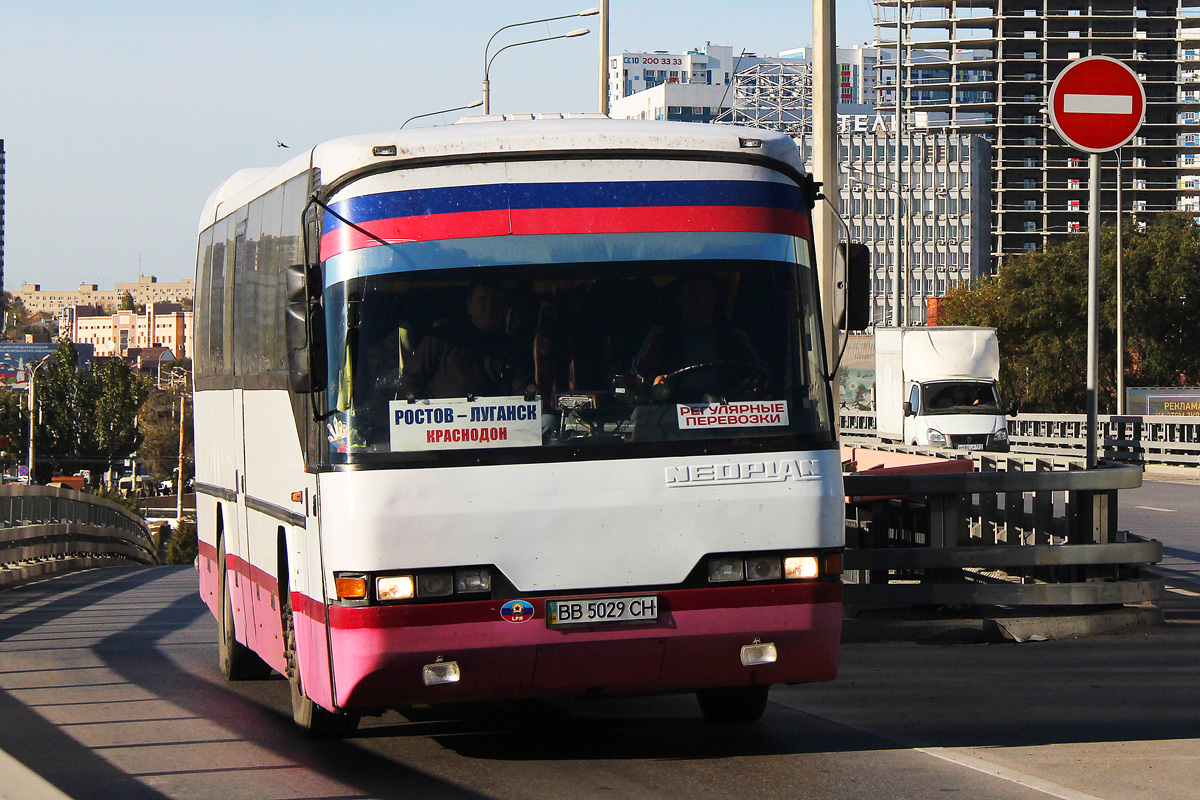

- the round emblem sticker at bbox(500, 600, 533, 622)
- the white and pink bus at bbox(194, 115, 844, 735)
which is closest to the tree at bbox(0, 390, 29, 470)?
the white and pink bus at bbox(194, 115, 844, 735)

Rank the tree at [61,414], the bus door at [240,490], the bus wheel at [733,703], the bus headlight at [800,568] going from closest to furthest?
the bus headlight at [800,568]
the bus wheel at [733,703]
the bus door at [240,490]
the tree at [61,414]

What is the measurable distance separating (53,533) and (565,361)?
858 inches

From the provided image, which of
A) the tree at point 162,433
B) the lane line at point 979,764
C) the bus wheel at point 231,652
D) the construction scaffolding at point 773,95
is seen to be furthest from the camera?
the construction scaffolding at point 773,95

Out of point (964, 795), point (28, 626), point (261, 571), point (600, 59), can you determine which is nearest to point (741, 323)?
point (964, 795)

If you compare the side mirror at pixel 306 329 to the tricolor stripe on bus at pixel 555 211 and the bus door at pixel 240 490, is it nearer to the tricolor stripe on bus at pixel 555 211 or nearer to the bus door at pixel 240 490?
the tricolor stripe on bus at pixel 555 211

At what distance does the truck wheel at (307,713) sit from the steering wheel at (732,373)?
239 centimetres

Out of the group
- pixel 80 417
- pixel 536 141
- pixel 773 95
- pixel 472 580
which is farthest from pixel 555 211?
pixel 773 95

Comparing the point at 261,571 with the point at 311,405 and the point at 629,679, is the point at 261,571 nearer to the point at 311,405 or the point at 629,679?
the point at 311,405

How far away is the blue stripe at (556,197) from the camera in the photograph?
745 cm

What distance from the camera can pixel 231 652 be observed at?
11.1m

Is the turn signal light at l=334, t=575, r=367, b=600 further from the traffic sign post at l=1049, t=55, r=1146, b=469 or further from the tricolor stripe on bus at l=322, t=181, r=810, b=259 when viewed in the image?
the traffic sign post at l=1049, t=55, r=1146, b=469

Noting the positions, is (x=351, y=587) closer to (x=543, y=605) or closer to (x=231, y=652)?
(x=543, y=605)

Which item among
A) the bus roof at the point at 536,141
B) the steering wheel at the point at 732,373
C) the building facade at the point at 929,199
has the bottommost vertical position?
the steering wheel at the point at 732,373

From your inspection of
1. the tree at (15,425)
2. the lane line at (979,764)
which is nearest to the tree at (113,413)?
the tree at (15,425)
